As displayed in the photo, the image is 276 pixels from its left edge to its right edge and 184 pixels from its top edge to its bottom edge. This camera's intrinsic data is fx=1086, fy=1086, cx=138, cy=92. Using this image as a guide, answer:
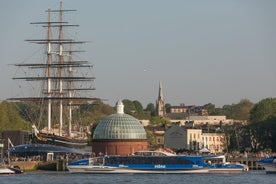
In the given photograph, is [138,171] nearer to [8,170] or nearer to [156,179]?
[8,170]

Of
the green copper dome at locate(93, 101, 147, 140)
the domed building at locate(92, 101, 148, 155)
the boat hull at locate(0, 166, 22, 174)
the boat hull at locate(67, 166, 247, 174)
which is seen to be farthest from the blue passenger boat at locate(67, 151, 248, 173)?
the green copper dome at locate(93, 101, 147, 140)

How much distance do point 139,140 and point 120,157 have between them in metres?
34.4

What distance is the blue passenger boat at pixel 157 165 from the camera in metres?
144

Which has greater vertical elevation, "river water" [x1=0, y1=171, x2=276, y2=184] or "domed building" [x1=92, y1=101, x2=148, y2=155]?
"domed building" [x1=92, y1=101, x2=148, y2=155]

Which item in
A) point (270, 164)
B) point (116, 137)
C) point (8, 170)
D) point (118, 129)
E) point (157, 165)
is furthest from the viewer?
point (118, 129)

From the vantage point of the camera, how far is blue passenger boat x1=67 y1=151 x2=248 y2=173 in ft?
474

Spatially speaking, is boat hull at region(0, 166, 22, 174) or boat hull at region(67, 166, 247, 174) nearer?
boat hull at region(0, 166, 22, 174)

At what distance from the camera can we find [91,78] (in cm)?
19688

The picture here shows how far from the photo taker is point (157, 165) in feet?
477

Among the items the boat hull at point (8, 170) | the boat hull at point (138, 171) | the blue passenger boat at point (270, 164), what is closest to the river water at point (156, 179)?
the boat hull at point (8, 170)

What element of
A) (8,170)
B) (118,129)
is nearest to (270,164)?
(8,170)

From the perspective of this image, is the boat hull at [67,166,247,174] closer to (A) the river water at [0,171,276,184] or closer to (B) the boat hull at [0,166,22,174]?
(A) the river water at [0,171,276,184]

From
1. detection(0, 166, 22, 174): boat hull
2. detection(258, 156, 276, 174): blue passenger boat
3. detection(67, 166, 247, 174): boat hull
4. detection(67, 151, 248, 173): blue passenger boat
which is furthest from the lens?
detection(67, 151, 248, 173): blue passenger boat

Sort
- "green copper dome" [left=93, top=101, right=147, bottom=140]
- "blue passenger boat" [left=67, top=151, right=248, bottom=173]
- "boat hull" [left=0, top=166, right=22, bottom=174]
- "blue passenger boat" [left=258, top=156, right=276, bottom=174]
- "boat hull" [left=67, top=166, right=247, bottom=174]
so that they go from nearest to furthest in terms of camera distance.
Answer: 1. "blue passenger boat" [left=258, top=156, right=276, bottom=174]
2. "boat hull" [left=0, top=166, right=22, bottom=174]
3. "boat hull" [left=67, top=166, right=247, bottom=174]
4. "blue passenger boat" [left=67, top=151, right=248, bottom=173]
5. "green copper dome" [left=93, top=101, right=147, bottom=140]
